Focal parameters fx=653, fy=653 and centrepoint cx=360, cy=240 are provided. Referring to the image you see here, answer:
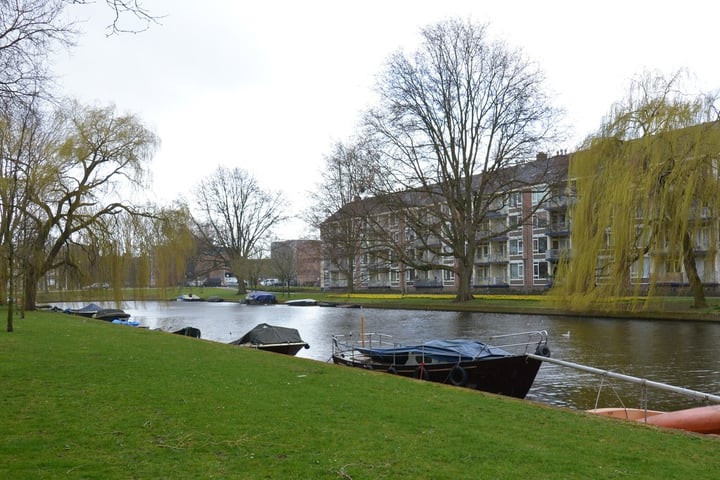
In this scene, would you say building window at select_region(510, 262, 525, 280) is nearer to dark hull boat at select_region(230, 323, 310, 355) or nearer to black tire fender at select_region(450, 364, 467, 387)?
dark hull boat at select_region(230, 323, 310, 355)

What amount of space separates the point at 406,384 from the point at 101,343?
1024cm

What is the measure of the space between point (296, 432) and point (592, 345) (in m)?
19.8

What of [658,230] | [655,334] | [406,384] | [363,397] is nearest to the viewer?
[363,397]

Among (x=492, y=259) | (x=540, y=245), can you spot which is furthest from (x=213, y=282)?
(x=540, y=245)

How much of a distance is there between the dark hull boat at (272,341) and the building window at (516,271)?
56.8 metres

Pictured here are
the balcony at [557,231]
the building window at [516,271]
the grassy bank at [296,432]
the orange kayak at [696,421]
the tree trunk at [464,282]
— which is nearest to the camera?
the grassy bank at [296,432]

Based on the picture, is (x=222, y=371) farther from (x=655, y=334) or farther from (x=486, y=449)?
(x=655, y=334)

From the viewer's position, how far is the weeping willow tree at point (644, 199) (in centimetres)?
3025

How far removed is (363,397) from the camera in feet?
34.8

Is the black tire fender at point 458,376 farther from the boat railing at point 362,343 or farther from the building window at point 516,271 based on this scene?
the building window at point 516,271

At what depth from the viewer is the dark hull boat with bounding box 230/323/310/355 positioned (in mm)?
21737

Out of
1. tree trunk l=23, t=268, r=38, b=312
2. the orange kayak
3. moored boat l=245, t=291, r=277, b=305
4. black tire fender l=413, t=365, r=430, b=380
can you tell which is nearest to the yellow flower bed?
moored boat l=245, t=291, r=277, b=305

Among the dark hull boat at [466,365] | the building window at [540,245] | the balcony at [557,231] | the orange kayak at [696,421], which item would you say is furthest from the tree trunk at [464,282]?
the orange kayak at [696,421]

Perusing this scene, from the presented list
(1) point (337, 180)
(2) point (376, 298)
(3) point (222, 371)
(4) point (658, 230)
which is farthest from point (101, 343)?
(2) point (376, 298)
